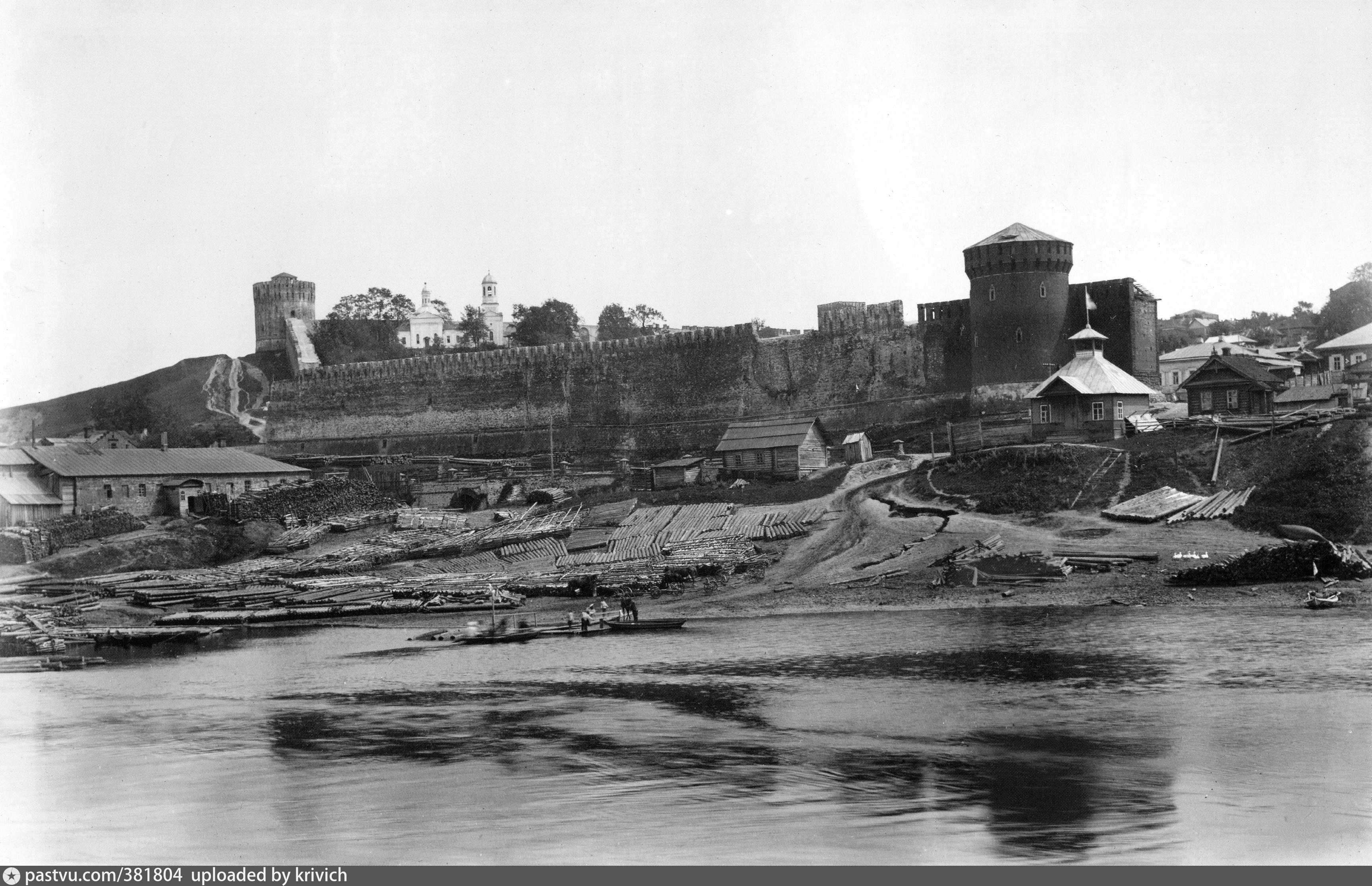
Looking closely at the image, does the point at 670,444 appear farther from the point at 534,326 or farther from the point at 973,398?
the point at 534,326

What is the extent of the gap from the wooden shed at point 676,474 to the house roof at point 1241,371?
1574 cm

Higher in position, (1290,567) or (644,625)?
(1290,567)

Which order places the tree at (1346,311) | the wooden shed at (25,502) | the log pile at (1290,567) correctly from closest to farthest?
1. the log pile at (1290,567)
2. the wooden shed at (25,502)
3. the tree at (1346,311)

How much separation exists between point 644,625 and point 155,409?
52.2 m

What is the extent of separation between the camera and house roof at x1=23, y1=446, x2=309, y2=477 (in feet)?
148

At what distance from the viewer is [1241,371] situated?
1650 inches

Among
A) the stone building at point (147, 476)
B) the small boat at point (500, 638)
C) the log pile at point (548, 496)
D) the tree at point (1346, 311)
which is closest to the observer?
the small boat at point (500, 638)

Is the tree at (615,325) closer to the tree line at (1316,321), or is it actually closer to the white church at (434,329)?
the white church at (434,329)

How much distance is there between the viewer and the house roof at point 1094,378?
40469 millimetres

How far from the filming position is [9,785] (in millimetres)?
17031

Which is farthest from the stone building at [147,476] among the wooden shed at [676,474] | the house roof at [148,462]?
the wooden shed at [676,474]

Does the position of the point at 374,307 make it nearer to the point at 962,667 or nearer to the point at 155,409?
the point at 155,409

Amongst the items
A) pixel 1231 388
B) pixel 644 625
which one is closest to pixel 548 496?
pixel 644 625

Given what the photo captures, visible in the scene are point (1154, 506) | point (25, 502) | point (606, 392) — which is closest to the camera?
point (1154, 506)
